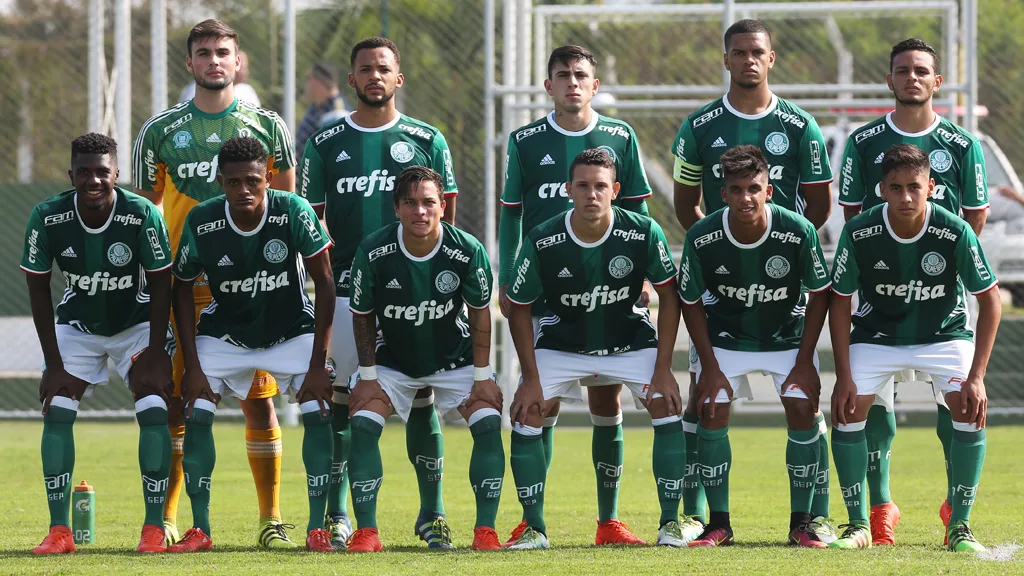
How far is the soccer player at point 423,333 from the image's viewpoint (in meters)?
6.04

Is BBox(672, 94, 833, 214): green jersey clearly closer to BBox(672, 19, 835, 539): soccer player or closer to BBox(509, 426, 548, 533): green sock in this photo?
BBox(672, 19, 835, 539): soccer player

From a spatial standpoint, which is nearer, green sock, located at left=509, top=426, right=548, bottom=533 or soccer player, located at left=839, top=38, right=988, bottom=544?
green sock, located at left=509, top=426, right=548, bottom=533

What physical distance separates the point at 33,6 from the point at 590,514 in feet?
71.2

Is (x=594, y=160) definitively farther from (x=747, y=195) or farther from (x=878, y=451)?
(x=878, y=451)

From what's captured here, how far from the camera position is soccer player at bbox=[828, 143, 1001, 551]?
234 inches

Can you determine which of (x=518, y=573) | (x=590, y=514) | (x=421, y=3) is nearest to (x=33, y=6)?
(x=421, y=3)

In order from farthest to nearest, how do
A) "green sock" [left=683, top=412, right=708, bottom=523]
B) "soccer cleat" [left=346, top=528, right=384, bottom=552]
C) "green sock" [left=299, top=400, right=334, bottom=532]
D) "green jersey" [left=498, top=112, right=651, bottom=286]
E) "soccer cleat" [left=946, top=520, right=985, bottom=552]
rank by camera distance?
"green jersey" [left=498, top=112, right=651, bottom=286] → "green sock" [left=683, top=412, right=708, bottom=523] → "green sock" [left=299, top=400, right=334, bottom=532] → "soccer cleat" [left=346, top=528, right=384, bottom=552] → "soccer cleat" [left=946, top=520, right=985, bottom=552]

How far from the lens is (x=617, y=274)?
243 inches

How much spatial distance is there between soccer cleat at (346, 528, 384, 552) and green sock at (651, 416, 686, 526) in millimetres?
1253

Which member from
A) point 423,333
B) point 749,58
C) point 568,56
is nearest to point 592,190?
point 568,56

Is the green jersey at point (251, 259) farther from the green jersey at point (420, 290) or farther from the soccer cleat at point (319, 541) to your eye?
the soccer cleat at point (319, 541)

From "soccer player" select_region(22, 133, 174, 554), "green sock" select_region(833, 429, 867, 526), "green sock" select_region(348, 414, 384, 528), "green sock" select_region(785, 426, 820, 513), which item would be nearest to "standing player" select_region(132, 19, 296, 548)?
"soccer player" select_region(22, 133, 174, 554)

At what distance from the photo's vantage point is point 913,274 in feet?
19.9

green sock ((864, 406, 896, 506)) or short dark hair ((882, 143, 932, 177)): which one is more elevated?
short dark hair ((882, 143, 932, 177))
